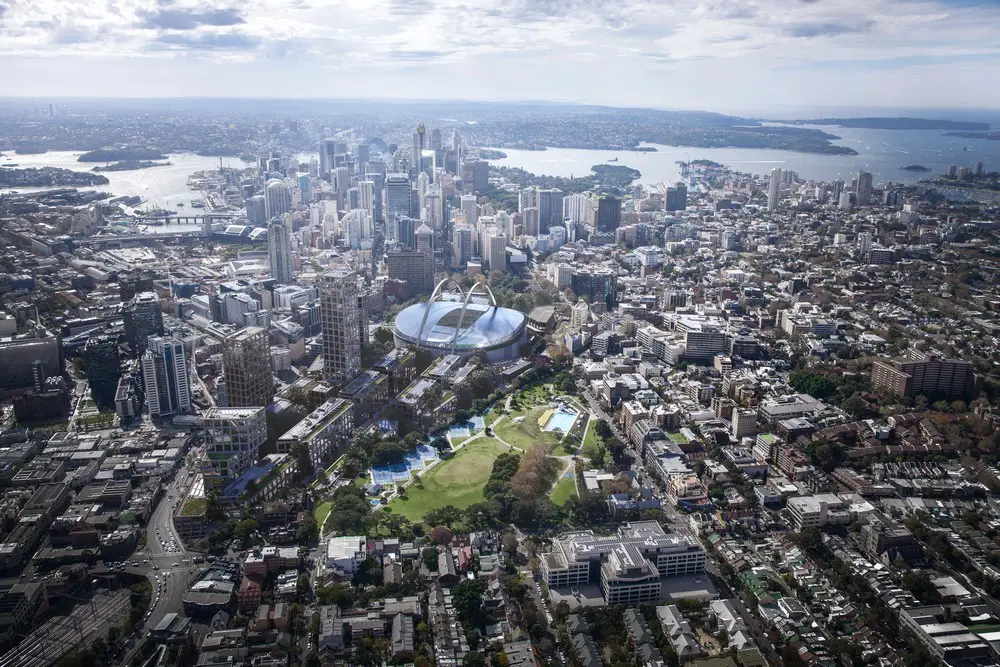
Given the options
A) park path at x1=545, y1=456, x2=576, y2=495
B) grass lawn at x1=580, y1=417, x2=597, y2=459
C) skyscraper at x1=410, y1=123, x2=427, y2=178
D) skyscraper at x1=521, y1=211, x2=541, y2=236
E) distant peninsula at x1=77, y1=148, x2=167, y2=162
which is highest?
skyscraper at x1=410, y1=123, x2=427, y2=178

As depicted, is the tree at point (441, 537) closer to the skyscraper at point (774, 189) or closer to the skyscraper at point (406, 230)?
the skyscraper at point (406, 230)

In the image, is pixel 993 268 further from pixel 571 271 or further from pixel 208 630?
pixel 208 630

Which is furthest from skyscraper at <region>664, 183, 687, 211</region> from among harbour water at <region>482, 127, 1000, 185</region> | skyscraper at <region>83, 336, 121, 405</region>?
skyscraper at <region>83, 336, 121, 405</region>

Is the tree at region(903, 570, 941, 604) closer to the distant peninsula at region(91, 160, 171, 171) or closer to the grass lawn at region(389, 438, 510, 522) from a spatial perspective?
the grass lawn at region(389, 438, 510, 522)

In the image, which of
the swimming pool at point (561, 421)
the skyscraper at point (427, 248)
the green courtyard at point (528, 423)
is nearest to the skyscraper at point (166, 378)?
the green courtyard at point (528, 423)

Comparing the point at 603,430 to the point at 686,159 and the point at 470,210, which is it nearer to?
the point at 470,210

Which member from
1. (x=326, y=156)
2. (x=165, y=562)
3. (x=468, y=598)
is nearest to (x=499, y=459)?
(x=468, y=598)

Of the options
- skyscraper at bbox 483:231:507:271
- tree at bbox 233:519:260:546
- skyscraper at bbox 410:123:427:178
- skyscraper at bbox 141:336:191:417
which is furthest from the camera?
skyscraper at bbox 410:123:427:178
